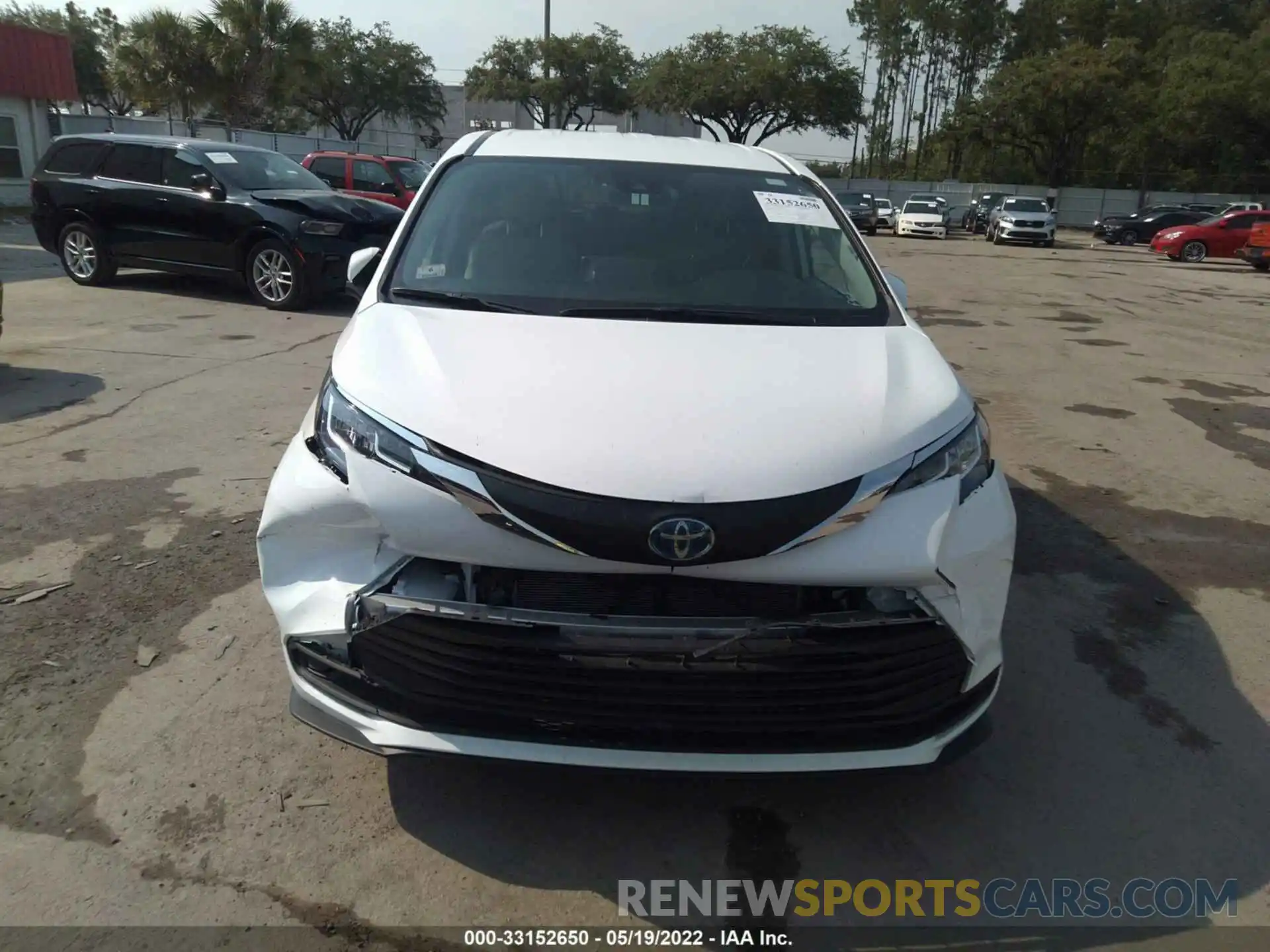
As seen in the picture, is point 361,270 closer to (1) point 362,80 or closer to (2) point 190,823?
(2) point 190,823

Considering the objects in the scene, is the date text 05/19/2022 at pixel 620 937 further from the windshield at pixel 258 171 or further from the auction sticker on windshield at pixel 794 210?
the windshield at pixel 258 171

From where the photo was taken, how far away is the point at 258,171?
35.8 ft

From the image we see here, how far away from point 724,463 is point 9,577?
3.24m

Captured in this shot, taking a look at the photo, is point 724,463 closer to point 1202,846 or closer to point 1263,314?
point 1202,846

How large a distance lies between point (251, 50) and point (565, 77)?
21910 mm

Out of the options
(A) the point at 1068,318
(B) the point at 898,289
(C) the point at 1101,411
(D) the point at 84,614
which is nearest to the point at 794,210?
(B) the point at 898,289

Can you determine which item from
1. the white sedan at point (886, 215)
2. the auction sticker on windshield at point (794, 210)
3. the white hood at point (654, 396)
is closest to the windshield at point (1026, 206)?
the white sedan at point (886, 215)

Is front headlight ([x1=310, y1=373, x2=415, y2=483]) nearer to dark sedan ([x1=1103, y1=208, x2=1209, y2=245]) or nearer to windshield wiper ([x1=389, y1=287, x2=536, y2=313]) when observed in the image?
windshield wiper ([x1=389, y1=287, x2=536, y2=313])

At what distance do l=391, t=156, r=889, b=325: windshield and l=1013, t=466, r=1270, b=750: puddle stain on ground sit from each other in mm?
1634

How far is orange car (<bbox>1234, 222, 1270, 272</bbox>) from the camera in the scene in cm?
2361

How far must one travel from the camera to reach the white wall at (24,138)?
74.7 ft

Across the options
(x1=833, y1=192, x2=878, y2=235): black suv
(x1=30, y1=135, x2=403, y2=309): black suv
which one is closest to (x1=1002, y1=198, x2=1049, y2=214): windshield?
(x1=833, y1=192, x2=878, y2=235): black suv

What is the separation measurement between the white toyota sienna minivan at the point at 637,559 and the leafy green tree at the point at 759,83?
46.0m

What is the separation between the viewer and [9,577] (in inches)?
153
